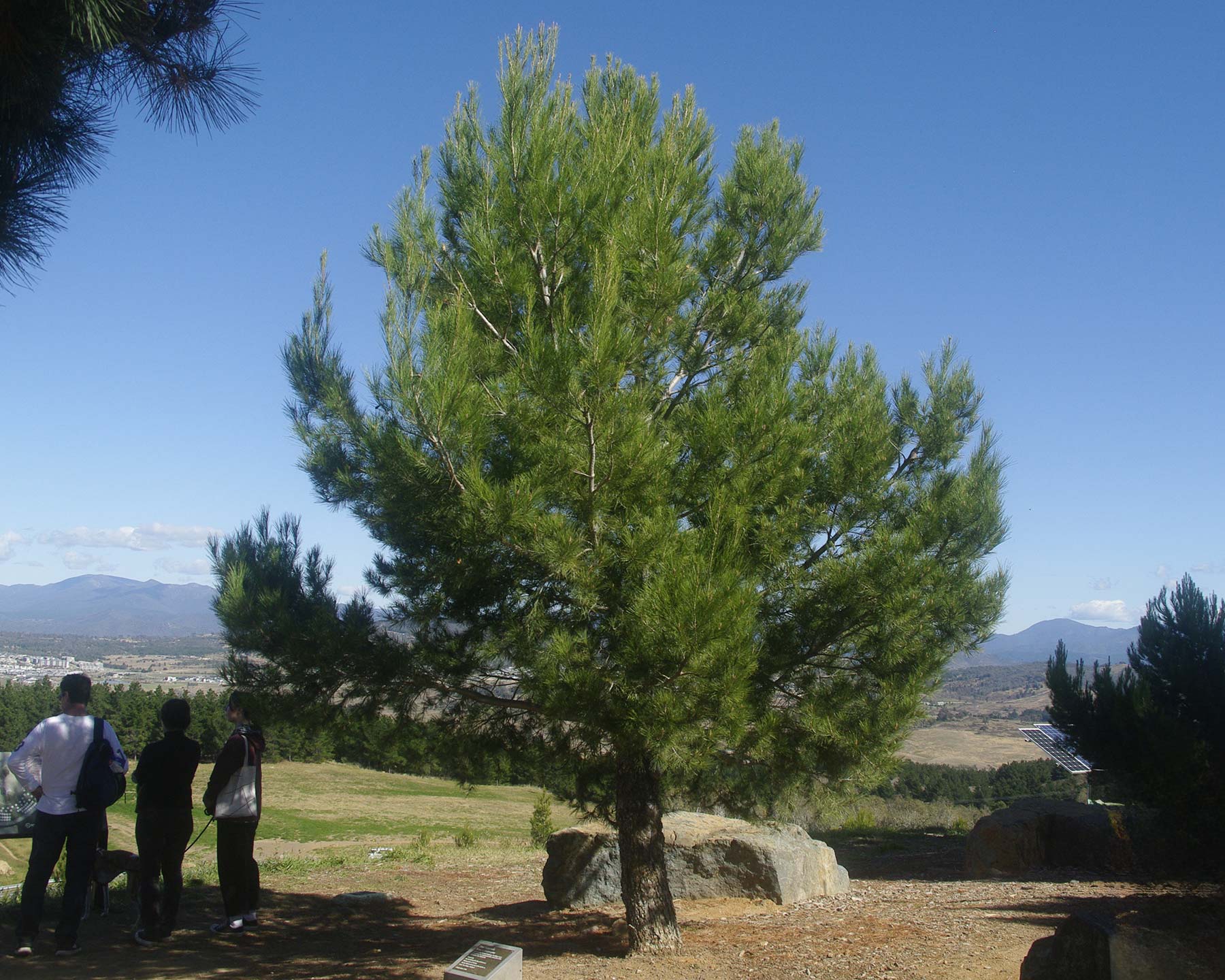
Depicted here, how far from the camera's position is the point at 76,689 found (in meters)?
5.62

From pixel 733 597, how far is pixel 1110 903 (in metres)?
4.66

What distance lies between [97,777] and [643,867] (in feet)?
12.1

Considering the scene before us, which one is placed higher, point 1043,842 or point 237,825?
point 237,825

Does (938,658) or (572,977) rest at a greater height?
(938,658)

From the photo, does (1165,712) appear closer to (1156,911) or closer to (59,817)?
(1156,911)

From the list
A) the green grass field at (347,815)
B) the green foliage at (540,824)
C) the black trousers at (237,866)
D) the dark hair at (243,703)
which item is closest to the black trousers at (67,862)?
the black trousers at (237,866)

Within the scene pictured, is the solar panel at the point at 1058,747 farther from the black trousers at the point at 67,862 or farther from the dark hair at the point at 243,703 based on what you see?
the black trousers at the point at 67,862

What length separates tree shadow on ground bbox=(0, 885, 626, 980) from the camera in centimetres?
553

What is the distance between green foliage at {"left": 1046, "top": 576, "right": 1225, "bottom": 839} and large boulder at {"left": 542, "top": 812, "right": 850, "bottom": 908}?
319 centimetres

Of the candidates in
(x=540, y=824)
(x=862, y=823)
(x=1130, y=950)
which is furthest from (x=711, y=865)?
(x=862, y=823)

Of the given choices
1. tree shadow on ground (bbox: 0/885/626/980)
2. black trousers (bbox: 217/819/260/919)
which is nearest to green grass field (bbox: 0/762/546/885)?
tree shadow on ground (bbox: 0/885/626/980)

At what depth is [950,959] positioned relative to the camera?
222 inches

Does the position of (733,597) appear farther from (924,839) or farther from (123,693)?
(123,693)

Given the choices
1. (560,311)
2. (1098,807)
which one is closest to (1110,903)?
(1098,807)
